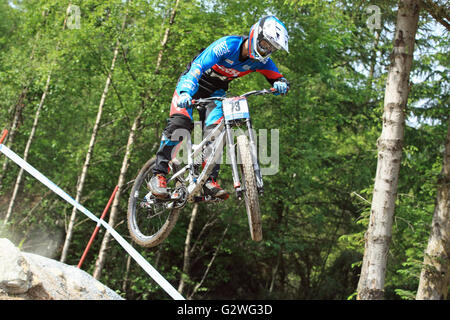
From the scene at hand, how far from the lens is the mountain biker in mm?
3918

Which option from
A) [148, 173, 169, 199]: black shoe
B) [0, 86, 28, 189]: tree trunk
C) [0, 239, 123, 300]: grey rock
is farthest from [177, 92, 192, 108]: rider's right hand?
[0, 86, 28, 189]: tree trunk

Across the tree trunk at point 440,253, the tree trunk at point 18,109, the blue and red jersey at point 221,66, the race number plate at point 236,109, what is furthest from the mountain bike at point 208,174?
the tree trunk at point 18,109

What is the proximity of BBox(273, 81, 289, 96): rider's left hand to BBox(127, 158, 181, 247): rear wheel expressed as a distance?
143cm

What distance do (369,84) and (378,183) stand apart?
36.6ft

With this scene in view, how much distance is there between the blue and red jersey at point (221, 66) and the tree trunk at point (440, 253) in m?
4.76

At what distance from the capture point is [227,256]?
61.4 feet

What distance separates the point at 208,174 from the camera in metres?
4.22

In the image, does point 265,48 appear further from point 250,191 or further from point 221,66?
point 250,191

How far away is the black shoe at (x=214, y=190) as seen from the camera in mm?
4242

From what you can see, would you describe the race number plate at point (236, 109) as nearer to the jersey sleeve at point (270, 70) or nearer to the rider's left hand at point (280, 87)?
the rider's left hand at point (280, 87)
